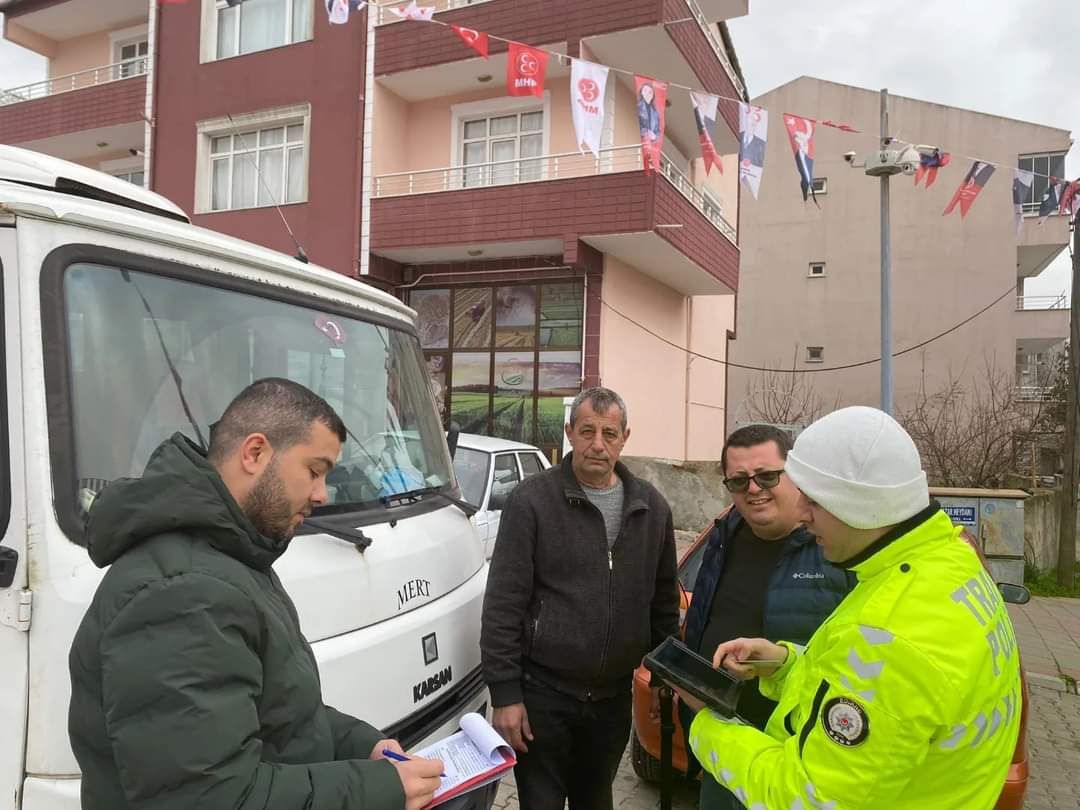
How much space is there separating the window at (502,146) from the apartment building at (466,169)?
0.14ft

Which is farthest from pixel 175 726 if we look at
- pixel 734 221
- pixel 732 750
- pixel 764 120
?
pixel 734 221

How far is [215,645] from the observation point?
1.16 metres

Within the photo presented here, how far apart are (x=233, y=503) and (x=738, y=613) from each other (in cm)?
173

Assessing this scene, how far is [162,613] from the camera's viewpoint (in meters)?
1.15

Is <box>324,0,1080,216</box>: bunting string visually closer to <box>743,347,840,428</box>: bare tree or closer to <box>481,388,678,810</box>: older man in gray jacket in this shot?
<box>481,388,678,810</box>: older man in gray jacket

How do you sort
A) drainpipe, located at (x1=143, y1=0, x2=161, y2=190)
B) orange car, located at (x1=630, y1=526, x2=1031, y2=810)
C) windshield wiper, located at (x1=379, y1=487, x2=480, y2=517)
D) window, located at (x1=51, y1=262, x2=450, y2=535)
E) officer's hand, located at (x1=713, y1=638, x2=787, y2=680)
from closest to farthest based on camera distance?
window, located at (x1=51, y1=262, x2=450, y2=535)
officer's hand, located at (x1=713, y1=638, x2=787, y2=680)
windshield wiper, located at (x1=379, y1=487, x2=480, y2=517)
orange car, located at (x1=630, y1=526, x2=1031, y2=810)
drainpipe, located at (x1=143, y1=0, x2=161, y2=190)

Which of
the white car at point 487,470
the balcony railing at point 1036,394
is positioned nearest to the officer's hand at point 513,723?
the white car at point 487,470

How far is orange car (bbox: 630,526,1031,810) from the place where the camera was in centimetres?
280

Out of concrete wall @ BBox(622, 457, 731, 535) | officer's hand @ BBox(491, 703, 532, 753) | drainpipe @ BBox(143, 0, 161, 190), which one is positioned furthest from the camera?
drainpipe @ BBox(143, 0, 161, 190)

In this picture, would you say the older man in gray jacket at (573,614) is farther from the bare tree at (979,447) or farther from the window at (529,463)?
the bare tree at (979,447)

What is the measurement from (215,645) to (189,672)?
0.18 ft

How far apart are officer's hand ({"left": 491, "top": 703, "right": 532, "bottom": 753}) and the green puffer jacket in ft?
Answer: 3.31

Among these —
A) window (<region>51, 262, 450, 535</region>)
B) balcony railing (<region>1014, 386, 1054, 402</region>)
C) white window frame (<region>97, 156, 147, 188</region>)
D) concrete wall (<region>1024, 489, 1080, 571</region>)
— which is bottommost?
concrete wall (<region>1024, 489, 1080, 571</region>)

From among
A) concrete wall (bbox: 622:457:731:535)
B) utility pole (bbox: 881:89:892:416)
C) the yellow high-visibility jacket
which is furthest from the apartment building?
the yellow high-visibility jacket
